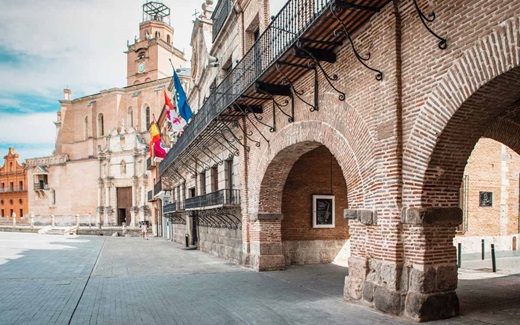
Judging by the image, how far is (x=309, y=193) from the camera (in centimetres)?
1456

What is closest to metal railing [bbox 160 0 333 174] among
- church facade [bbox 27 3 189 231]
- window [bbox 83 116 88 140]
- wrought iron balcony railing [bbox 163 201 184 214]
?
wrought iron balcony railing [bbox 163 201 184 214]

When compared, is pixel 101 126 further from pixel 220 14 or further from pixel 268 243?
pixel 268 243

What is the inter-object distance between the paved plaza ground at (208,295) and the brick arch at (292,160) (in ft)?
7.12

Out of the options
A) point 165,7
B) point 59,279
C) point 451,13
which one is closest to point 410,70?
point 451,13

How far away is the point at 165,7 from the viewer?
209 feet

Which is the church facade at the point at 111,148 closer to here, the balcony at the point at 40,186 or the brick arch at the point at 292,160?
the balcony at the point at 40,186

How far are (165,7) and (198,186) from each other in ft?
167

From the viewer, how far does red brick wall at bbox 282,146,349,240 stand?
1411cm

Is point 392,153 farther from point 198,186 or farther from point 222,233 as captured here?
point 198,186

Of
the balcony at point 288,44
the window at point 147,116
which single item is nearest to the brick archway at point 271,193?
the balcony at point 288,44

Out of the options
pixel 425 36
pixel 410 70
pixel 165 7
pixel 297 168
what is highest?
pixel 165 7

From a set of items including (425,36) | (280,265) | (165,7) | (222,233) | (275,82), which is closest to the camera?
(425,36)

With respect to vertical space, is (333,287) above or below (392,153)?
below

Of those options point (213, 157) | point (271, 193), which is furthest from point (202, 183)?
point (271, 193)
